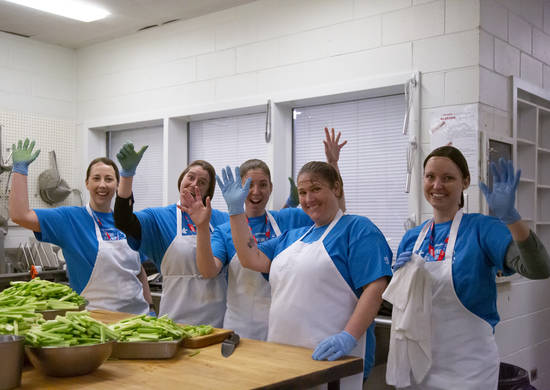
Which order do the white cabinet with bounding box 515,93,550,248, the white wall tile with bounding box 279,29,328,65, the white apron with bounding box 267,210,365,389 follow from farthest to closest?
1. the white wall tile with bounding box 279,29,328,65
2. the white cabinet with bounding box 515,93,550,248
3. the white apron with bounding box 267,210,365,389

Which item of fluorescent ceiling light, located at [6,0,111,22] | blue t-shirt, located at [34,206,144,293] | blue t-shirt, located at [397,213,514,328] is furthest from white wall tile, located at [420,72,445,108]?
fluorescent ceiling light, located at [6,0,111,22]

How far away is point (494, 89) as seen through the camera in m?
3.17

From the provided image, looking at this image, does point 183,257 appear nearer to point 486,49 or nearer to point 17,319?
point 17,319

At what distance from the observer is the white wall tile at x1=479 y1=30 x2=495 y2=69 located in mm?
3061

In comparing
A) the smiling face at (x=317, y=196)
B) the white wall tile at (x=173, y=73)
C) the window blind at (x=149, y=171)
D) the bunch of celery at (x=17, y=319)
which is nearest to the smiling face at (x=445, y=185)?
the smiling face at (x=317, y=196)

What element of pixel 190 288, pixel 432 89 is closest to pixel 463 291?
pixel 190 288

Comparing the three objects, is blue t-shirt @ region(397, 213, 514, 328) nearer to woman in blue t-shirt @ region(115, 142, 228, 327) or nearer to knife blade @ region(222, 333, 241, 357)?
knife blade @ region(222, 333, 241, 357)

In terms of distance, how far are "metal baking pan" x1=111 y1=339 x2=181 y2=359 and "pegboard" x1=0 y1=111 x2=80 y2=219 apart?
Result: 3.43m

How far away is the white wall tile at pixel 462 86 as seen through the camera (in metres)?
3.05

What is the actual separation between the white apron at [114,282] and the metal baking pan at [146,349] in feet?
3.63

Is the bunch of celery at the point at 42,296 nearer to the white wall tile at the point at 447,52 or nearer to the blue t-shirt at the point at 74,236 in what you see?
the blue t-shirt at the point at 74,236

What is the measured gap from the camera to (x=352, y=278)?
2064 millimetres

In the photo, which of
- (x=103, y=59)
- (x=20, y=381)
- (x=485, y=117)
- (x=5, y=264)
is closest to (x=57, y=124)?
(x=103, y=59)

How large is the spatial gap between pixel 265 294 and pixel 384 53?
1.69m
